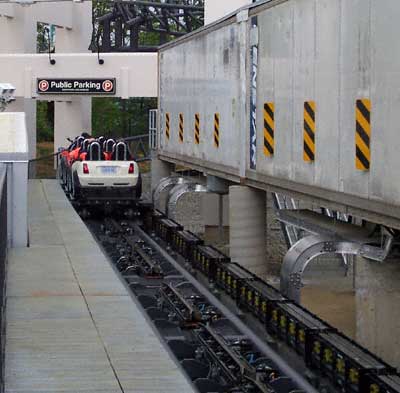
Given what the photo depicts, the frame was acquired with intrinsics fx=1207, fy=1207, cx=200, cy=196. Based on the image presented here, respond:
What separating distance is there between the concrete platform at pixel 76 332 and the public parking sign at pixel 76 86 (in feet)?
55.3

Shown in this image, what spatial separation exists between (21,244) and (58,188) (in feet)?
43.4

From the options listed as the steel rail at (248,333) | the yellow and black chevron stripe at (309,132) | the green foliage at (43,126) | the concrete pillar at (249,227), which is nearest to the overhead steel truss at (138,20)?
the green foliage at (43,126)

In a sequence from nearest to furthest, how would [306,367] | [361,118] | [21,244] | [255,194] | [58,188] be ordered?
[361,118]
[306,367]
[255,194]
[21,244]
[58,188]

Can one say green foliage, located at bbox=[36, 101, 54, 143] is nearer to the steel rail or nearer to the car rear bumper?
the car rear bumper

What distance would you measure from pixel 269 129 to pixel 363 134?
4021mm

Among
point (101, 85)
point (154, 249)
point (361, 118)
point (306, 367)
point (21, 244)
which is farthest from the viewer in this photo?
point (101, 85)

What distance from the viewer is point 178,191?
2403 centimetres

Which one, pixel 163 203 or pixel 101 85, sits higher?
pixel 101 85

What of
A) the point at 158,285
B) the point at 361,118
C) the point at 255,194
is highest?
the point at 361,118

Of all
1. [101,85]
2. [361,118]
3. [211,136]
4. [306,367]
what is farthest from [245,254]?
[101,85]

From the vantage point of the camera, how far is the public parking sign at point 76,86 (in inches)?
1357

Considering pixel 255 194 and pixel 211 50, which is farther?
pixel 211 50

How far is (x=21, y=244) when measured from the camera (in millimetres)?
18016

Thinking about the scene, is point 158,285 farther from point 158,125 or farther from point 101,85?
point 101,85
